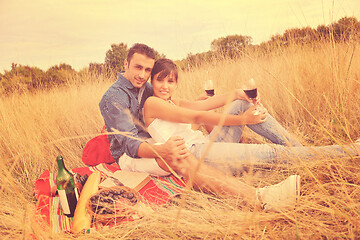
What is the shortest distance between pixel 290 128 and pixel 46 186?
286 centimetres

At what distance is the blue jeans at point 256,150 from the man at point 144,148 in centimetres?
14

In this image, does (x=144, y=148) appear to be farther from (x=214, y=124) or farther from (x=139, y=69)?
(x=139, y=69)

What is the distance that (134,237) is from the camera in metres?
1.77

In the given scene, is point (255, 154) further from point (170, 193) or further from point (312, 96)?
point (312, 96)

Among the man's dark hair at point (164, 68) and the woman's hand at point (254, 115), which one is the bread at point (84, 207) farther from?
the woman's hand at point (254, 115)

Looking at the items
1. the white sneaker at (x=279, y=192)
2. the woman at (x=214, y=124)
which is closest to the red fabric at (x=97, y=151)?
the woman at (x=214, y=124)

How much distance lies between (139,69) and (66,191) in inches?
A: 51.1

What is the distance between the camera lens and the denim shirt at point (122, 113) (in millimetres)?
2299

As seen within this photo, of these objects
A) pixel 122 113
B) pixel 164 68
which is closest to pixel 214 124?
pixel 164 68

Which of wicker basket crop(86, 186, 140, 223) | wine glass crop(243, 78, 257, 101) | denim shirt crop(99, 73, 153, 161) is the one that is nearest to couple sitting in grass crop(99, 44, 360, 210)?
denim shirt crop(99, 73, 153, 161)

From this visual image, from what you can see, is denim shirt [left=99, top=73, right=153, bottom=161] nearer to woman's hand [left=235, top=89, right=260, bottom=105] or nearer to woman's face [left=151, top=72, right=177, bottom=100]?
woman's face [left=151, top=72, right=177, bottom=100]

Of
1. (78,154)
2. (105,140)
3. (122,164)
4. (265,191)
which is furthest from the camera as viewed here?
(78,154)


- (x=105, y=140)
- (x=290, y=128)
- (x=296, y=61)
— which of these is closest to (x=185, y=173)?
(x=105, y=140)

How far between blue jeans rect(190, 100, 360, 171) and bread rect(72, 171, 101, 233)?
0.94 m
